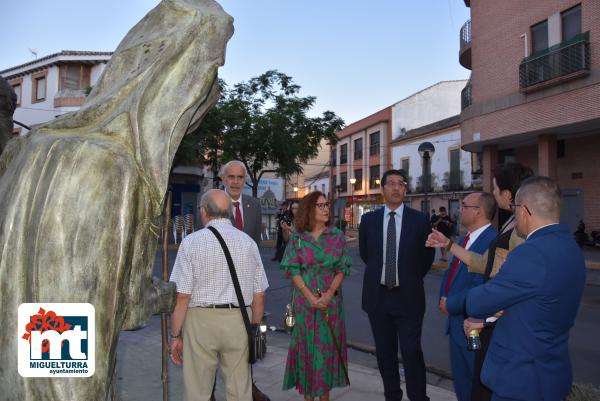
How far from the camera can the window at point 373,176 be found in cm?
4141

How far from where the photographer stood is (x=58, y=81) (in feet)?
97.1

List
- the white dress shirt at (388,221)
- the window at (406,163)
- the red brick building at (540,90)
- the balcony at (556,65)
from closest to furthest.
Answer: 1. the white dress shirt at (388,221)
2. the balcony at (556,65)
3. the red brick building at (540,90)
4. the window at (406,163)

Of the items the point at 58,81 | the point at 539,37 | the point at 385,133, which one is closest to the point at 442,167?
the point at 385,133

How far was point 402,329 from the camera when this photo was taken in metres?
4.01

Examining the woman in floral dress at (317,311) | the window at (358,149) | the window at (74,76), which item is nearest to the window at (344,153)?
the window at (358,149)

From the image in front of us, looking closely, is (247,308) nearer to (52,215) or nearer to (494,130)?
(52,215)

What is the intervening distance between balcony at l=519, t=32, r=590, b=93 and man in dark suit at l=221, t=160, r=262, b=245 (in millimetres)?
12974

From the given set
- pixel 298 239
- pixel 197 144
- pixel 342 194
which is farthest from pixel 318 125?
pixel 342 194

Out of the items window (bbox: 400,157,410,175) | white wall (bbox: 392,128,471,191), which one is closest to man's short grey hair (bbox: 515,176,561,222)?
white wall (bbox: 392,128,471,191)

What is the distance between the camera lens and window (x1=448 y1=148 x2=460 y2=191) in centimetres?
3186

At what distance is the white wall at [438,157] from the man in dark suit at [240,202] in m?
28.6

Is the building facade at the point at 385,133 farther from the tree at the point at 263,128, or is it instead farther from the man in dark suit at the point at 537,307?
the man in dark suit at the point at 537,307

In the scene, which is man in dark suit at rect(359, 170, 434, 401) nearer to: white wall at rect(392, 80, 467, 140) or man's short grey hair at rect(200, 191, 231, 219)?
man's short grey hair at rect(200, 191, 231, 219)

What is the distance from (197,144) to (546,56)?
1324 cm
